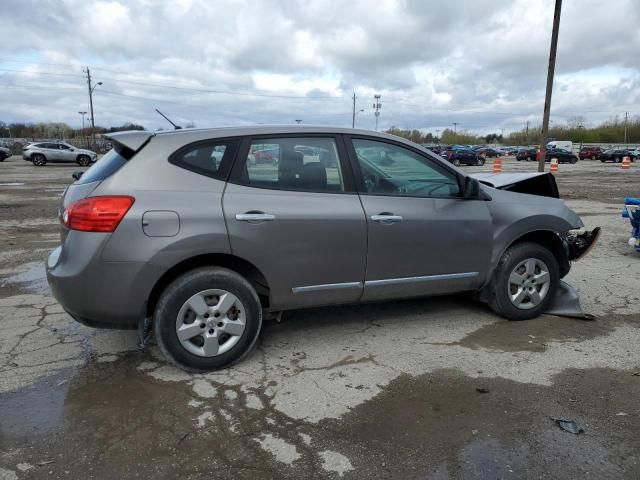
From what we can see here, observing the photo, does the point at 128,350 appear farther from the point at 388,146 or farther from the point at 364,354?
the point at 388,146

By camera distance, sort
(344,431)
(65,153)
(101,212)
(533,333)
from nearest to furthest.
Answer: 1. (344,431)
2. (101,212)
3. (533,333)
4. (65,153)

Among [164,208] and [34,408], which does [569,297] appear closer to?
[164,208]

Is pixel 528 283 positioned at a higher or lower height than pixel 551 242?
lower

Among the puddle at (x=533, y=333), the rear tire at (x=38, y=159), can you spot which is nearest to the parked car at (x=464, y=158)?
the rear tire at (x=38, y=159)

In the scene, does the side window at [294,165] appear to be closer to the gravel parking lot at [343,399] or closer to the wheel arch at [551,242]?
the gravel parking lot at [343,399]

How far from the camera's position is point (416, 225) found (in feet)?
13.7

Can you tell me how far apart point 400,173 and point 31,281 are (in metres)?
4.56

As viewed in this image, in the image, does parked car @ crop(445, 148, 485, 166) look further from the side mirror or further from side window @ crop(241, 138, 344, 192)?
side window @ crop(241, 138, 344, 192)

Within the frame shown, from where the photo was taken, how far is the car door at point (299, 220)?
3.67 metres

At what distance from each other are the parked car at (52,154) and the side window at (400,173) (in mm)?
34685

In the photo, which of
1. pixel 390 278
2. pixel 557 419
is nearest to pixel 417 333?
pixel 390 278

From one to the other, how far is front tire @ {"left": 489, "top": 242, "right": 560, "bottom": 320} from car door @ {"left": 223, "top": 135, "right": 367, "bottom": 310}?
1.42 metres

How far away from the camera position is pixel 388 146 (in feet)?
14.1

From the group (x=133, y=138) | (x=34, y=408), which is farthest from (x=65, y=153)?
(x=34, y=408)
